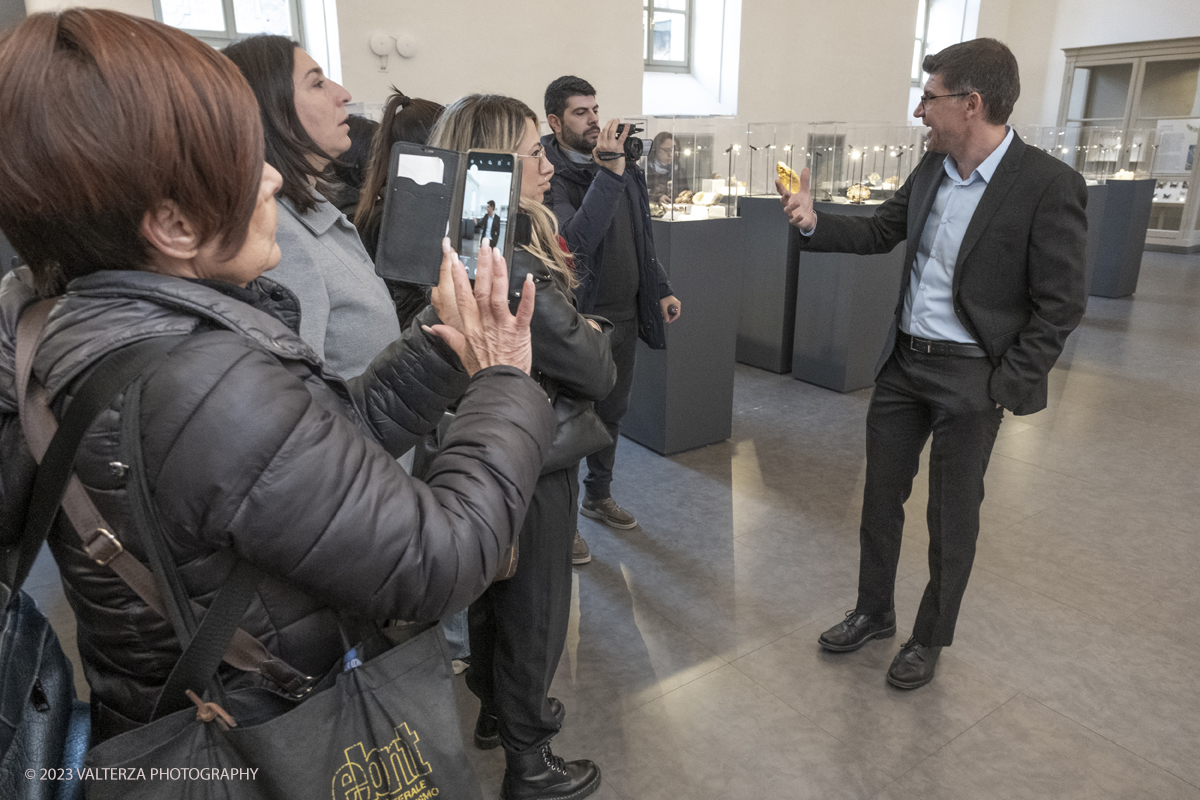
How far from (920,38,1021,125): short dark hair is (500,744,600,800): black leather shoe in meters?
1.94

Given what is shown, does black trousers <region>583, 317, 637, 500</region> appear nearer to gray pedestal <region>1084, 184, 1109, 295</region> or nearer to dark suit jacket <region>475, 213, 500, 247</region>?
dark suit jacket <region>475, 213, 500, 247</region>

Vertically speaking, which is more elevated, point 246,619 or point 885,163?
point 885,163

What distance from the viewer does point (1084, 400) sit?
4.88m

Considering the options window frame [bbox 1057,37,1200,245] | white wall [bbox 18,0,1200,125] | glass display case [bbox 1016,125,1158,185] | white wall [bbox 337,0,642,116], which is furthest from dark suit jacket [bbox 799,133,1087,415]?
window frame [bbox 1057,37,1200,245]

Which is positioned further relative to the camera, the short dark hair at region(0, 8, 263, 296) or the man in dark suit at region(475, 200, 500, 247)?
the man in dark suit at region(475, 200, 500, 247)

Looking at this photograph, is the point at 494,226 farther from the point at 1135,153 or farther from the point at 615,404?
the point at 1135,153

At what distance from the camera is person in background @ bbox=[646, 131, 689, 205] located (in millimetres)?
4062

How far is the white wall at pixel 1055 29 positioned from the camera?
11.0 meters

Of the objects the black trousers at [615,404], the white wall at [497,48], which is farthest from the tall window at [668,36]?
the black trousers at [615,404]

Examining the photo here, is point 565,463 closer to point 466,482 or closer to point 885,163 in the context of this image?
point 466,482

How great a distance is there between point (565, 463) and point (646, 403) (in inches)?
100

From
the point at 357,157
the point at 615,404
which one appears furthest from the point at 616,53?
the point at 357,157

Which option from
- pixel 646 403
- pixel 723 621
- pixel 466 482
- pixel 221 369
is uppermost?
pixel 221 369

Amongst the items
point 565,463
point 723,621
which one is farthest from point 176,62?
point 723,621
